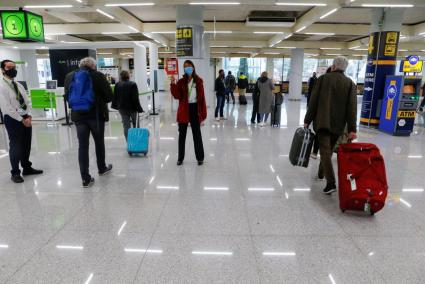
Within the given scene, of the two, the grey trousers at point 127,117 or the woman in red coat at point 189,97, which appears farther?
the grey trousers at point 127,117

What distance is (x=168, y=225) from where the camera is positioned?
8.91 feet

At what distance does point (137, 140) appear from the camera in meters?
4.97

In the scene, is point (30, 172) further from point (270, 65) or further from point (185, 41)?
point (270, 65)

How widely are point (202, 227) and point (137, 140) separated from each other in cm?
268

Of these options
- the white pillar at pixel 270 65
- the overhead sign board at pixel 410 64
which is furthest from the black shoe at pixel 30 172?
the white pillar at pixel 270 65

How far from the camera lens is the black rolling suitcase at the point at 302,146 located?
358 centimetres

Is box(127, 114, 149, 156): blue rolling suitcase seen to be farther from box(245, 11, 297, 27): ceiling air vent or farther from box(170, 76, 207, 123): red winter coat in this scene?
box(245, 11, 297, 27): ceiling air vent

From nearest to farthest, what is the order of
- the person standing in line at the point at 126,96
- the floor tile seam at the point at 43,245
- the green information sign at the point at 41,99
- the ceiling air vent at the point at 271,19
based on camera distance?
1. the floor tile seam at the point at 43,245
2. the person standing in line at the point at 126,96
3. the green information sign at the point at 41,99
4. the ceiling air vent at the point at 271,19

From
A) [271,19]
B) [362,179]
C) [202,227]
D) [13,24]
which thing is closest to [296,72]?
[271,19]

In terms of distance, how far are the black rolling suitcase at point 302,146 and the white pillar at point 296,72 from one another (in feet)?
50.2

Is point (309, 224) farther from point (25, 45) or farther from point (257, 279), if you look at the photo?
point (25, 45)

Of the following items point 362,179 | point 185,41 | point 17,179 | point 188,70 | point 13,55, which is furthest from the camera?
point 13,55

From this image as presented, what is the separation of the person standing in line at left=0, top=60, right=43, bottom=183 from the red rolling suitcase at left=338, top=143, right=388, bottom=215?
12.4ft

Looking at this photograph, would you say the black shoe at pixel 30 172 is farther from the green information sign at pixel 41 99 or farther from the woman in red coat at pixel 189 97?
the green information sign at pixel 41 99
